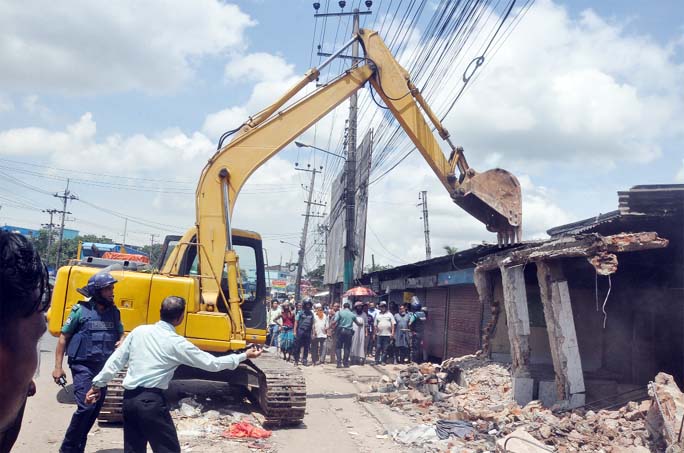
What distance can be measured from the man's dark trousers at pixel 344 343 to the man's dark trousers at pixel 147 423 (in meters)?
11.0

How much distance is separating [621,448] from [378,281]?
19.6 m

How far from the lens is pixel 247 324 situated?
941cm

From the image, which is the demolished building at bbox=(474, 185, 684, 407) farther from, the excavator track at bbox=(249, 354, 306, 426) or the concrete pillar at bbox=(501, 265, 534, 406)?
the excavator track at bbox=(249, 354, 306, 426)

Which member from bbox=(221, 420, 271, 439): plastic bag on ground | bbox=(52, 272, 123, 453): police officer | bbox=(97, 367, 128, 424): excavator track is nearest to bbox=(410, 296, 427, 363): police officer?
bbox=(221, 420, 271, 439): plastic bag on ground

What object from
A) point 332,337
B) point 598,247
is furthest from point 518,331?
point 332,337

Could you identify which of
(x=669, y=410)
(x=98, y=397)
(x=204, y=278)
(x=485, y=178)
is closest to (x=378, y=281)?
(x=485, y=178)

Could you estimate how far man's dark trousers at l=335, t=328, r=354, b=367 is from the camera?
1531 centimetres

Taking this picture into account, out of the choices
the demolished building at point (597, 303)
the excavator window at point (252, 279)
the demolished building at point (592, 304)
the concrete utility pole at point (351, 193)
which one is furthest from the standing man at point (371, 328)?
the excavator window at point (252, 279)

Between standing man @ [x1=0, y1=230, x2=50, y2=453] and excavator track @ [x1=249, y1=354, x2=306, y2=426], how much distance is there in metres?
6.34

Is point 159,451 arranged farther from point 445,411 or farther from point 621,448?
point 445,411

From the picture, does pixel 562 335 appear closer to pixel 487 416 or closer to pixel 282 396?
pixel 487 416

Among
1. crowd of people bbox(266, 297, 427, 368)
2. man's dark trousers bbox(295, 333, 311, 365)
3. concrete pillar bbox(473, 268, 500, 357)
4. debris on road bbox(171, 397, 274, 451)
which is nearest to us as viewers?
debris on road bbox(171, 397, 274, 451)

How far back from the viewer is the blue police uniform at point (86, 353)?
525 cm

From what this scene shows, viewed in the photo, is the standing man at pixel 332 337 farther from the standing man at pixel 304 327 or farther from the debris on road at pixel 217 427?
the debris on road at pixel 217 427
